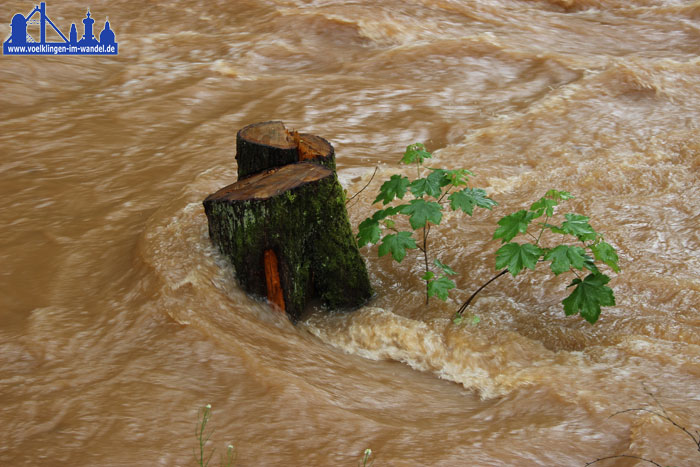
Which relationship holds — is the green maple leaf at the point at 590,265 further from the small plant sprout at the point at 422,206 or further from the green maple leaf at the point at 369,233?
the green maple leaf at the point at 369,233

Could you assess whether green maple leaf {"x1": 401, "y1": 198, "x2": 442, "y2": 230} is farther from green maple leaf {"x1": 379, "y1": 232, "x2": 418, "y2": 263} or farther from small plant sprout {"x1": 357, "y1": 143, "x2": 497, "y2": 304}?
green maple leaf {"x1": 379, "y1": 232, "x2": 418, "y2": 263}

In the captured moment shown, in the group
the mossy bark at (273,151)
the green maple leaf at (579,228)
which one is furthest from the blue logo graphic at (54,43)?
the green maple leaf at (579,228)

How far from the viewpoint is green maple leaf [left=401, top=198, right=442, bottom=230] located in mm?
3590

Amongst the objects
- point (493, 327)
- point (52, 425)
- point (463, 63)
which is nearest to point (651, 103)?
point (463, 63)

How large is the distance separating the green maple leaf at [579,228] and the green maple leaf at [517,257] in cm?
18

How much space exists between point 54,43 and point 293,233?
6.56 meters

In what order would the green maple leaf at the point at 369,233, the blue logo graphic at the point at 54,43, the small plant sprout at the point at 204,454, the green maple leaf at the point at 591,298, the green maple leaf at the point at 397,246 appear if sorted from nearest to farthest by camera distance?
the small plant sprout at the point at 204,454 → the green maple leaf at the point at 591,298 → the green maple leaf at the point at 397,246 → the green maple leaf at the point at 369,233 → the blue logo graphic at the point at 54,43

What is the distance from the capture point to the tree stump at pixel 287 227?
350 centimetres

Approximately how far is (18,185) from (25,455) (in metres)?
3.15

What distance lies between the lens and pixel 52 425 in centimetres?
245

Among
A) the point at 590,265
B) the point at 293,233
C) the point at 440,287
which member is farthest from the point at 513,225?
the point at 293,233

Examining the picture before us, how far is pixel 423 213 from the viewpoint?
11.8ft

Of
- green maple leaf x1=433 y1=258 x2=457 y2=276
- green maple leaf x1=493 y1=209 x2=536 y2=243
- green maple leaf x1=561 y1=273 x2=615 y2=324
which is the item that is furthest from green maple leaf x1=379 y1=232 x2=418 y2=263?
green maple leaf x1=561 y1=273 x2=615 y2=324

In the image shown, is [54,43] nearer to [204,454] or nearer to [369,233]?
[369,233]
